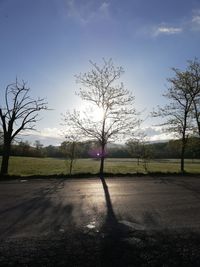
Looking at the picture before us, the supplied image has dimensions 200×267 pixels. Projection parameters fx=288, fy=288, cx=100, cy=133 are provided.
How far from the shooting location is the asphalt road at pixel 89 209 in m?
7.24

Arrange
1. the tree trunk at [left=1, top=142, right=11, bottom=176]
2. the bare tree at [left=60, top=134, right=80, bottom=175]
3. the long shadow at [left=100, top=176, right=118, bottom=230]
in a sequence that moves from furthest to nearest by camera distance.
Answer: the bare tree at [left=60, top=134, right=80, bottom=175], the tree trunk at [left=1, top=142, right=11, bottom=176], the long shadow at [left=100, top=176, right=118, bottom=230]

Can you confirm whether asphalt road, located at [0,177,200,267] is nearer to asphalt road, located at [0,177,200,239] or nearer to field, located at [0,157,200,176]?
asphalt road, located at [0,177,200,239]

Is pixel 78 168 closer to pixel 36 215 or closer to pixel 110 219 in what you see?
pixel 36 215

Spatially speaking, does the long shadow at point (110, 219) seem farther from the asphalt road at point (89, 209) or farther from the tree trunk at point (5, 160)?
the tree trunk at point (5, 160)

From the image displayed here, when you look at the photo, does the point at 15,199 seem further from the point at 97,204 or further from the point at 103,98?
the point at 103,98

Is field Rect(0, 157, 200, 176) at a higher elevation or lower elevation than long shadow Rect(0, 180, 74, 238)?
higher

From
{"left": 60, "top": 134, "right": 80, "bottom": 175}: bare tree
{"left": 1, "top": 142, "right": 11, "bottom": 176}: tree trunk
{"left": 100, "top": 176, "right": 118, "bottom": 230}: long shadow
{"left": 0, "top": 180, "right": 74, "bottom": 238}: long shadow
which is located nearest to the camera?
{"left": 0, "top": 180, "right": 74, "bottom": 238}: long shadow

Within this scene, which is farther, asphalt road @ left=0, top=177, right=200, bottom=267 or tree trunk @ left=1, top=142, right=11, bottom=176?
tree trunk @ left=1, top=142, right=11, bottom=176

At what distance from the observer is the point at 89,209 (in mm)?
9211

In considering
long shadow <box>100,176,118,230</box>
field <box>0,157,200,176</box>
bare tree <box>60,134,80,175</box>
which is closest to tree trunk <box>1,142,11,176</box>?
field <box>0,157,200,176</box>

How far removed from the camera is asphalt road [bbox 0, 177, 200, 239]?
7242 mm

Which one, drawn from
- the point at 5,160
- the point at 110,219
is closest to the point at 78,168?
the point at 5,160

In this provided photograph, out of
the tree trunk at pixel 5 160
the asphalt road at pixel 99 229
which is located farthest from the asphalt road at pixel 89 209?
the tree trunk at pixel 5 160

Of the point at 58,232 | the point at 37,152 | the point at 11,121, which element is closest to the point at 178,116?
the point at 11,121
